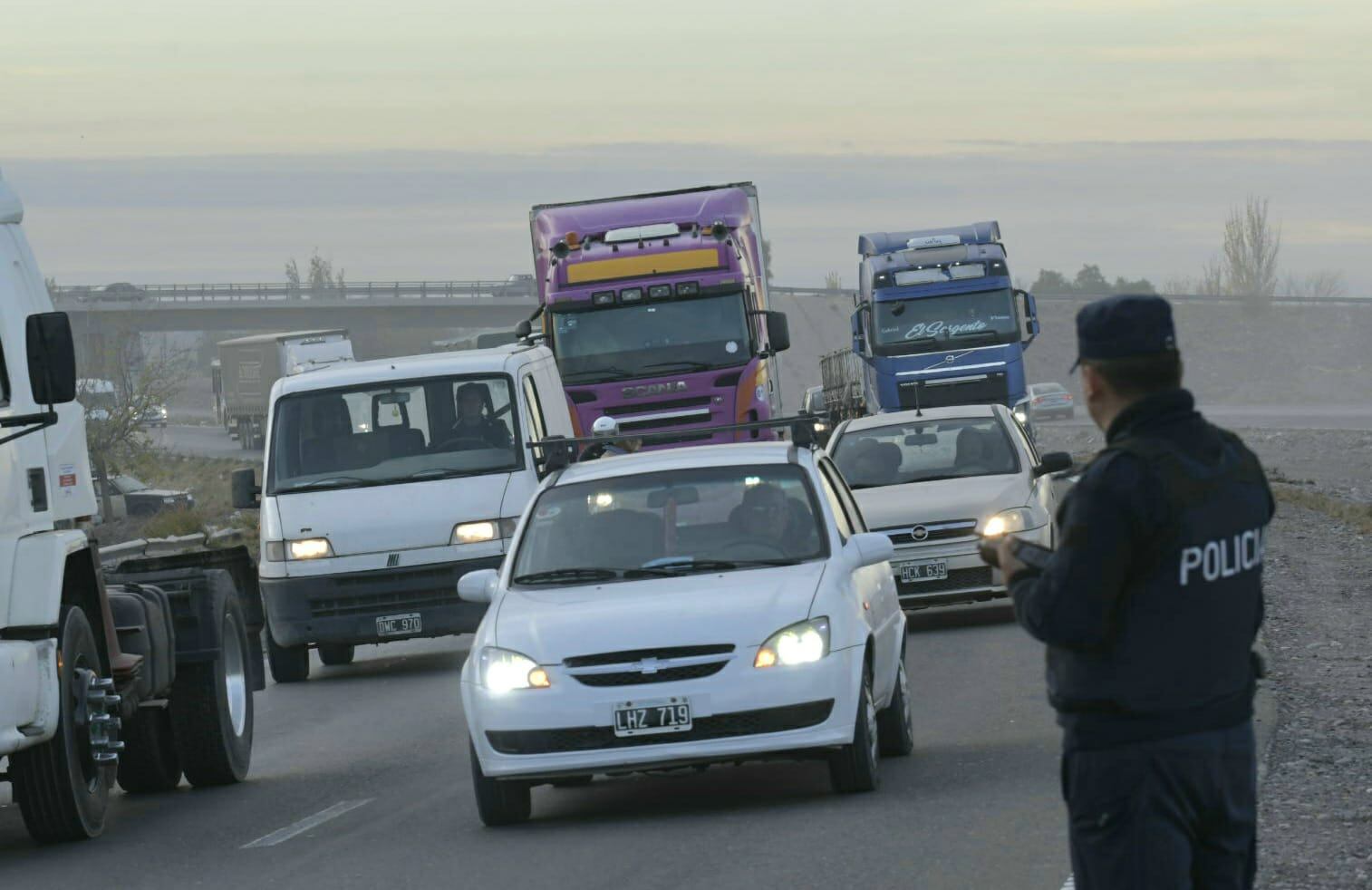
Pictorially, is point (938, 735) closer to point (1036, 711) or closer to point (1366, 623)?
point (1036, 711)

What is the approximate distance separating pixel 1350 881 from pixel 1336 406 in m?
88.2

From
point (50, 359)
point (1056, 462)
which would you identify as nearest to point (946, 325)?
point (1056, 462)

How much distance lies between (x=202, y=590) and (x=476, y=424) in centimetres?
544

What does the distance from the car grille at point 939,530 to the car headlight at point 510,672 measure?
27.4 feet

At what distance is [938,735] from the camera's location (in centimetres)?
1192

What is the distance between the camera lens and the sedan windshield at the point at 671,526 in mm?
10328

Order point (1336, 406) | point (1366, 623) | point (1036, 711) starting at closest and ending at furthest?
point (1036, 711) < point (1366, 623) < point (1336, 406)

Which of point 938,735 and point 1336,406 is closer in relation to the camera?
point 938,735

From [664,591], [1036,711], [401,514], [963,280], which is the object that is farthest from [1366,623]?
[963,280]

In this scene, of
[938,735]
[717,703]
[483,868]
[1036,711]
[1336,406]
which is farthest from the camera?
[1336,406]

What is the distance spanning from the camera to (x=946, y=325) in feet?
119

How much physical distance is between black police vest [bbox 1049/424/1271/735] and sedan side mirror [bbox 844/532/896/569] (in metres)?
5.77

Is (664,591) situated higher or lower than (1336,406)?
higher

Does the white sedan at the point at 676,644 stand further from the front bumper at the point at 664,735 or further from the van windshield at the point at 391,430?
the van windshield at the point at 391,430
